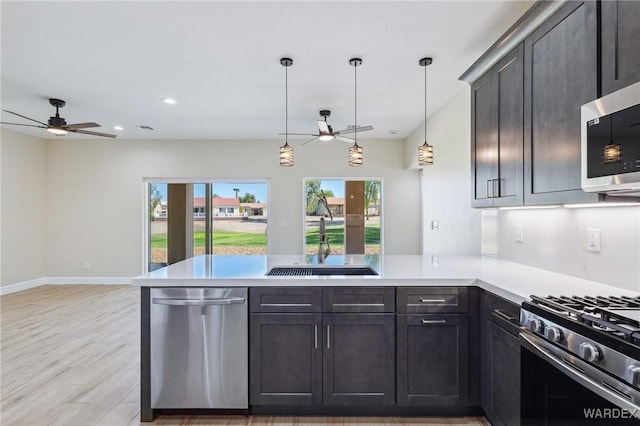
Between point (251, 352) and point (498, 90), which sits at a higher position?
point (498, 90)

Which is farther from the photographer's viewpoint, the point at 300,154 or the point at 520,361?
the point at 300,154

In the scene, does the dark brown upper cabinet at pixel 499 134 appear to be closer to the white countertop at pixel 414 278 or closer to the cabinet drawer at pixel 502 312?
Answer: the white countertop at pixel 414 278

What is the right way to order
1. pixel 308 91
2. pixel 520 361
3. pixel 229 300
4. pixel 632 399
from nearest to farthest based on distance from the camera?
pixel 632 399, pixel 520 361, pixel 229 300, pixel 308 91

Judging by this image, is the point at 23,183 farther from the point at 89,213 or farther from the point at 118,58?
the point at 118,58

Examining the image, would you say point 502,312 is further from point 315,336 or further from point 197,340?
point 197,340

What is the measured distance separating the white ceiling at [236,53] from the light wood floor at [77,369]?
2.64 metres

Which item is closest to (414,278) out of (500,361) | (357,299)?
(357,299)

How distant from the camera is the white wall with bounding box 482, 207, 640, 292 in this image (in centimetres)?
171

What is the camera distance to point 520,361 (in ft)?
5.37

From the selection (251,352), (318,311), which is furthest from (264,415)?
(318,311)

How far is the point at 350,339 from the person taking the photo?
2.13 meters

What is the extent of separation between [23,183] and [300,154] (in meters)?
4.73

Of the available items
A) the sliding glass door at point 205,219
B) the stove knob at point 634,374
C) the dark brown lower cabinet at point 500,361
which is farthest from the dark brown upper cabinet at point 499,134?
the sliding glass door at point 205,219

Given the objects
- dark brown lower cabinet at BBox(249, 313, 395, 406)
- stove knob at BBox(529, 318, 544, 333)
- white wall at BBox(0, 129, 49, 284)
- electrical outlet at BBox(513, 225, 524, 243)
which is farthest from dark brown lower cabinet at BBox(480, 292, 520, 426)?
white wall at BBox(0, 129, 49, 284)
